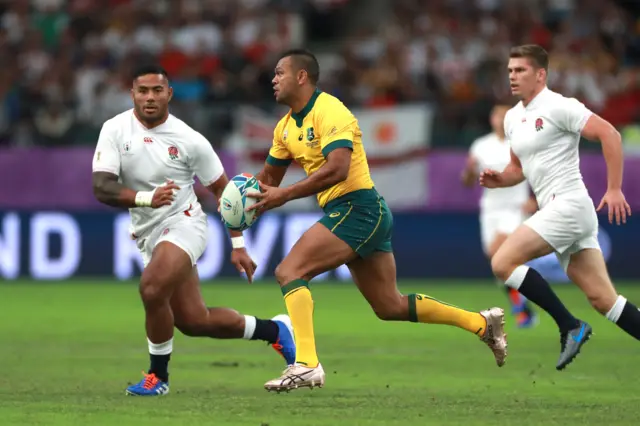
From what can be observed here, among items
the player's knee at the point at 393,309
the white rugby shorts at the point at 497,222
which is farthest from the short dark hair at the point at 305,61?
the white rugby shorts at the point at 497,222

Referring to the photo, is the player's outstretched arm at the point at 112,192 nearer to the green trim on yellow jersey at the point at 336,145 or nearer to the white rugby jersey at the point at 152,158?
the white rugby jersey at the point at 152,158

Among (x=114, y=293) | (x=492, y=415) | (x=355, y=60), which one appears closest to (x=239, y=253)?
(x=492, y=415)

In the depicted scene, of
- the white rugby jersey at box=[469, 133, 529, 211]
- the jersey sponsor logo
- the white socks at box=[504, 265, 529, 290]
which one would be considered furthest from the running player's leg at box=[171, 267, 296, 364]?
the white rugby jersey at box=[469, 133, 529, 211]

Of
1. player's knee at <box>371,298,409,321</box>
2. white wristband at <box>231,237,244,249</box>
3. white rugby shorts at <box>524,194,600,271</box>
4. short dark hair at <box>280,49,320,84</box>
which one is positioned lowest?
player's knee at <box>371,298,409,321</box>

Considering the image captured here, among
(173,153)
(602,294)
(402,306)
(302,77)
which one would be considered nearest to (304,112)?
(302,77)

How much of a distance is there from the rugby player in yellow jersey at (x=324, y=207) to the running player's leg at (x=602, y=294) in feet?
3.25

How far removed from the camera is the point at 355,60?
2227cm

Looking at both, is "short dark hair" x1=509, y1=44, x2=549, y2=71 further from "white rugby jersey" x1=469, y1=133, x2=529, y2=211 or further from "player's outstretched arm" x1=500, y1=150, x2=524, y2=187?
"white rugby jersey" x1=469, y1=133, x2=529, y2=211

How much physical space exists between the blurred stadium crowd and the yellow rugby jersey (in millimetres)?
10678

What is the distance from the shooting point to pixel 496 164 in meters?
15.6

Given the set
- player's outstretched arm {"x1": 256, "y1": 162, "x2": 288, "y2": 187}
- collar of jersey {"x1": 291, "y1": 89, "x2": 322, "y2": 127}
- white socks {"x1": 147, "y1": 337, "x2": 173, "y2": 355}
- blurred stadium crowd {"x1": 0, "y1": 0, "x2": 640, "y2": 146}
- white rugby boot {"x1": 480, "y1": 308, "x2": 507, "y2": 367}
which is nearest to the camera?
white socks {"x1": 147, "y1": 337, "x2": 173, "y2": 355}

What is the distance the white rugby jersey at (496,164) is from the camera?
15.5 m

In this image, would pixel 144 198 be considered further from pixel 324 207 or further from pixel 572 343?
pixel 572 343

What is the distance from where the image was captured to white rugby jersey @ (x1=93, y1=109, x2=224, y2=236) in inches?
362
